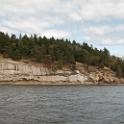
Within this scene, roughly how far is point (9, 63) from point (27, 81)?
27.7ft

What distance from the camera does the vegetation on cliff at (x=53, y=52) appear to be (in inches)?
4643

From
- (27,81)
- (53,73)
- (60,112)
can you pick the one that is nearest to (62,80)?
(53,73)

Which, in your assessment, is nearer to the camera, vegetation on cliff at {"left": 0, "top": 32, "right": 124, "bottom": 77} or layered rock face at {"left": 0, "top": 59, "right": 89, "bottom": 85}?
layered rock face at {"left": 0, "top": 59, "right": 89, "bottom": 85}

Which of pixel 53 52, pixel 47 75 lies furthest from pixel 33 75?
pixel 53 52

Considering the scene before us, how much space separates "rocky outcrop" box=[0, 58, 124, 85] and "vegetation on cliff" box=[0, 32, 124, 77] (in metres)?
2.49

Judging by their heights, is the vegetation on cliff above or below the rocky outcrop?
above

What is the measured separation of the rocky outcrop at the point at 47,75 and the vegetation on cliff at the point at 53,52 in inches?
98.0

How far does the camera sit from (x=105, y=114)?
3972 cm

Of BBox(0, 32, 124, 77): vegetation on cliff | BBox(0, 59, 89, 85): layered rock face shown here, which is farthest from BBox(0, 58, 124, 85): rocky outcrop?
BBox(0, 32, 124, 77): vegetation on cliff

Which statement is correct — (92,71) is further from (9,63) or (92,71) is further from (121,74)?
(9,63)

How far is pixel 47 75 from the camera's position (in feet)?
386

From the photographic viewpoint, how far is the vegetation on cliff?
118m

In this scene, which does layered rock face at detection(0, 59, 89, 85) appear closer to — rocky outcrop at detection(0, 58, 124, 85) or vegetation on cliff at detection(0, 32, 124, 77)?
rocky outcrop at detection(0, 58, 124, 85)

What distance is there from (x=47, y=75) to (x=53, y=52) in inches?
379
